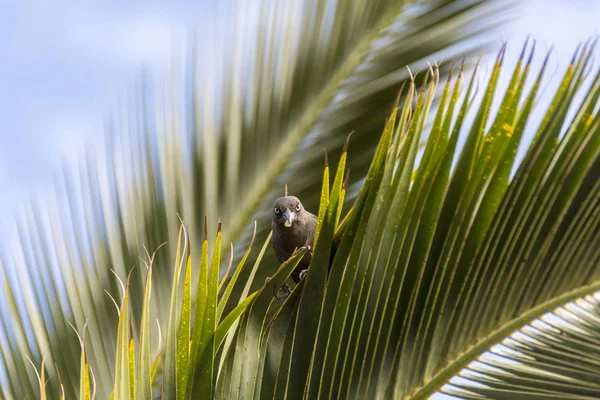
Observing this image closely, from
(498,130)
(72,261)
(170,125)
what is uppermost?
(498,130)

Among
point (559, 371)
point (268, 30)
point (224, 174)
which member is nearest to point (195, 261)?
point (224, 174)

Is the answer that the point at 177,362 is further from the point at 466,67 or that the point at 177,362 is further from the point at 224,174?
the point at 466,67

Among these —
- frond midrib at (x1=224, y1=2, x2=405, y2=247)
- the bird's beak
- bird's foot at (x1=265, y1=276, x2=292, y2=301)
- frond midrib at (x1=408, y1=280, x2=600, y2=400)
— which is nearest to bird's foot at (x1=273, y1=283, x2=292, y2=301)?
bird's foot at (x1=265, y1=276, x2=292, y2=301)

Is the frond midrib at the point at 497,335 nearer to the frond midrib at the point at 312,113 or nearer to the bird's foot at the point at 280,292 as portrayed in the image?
the bird's foot at the point at 280,292

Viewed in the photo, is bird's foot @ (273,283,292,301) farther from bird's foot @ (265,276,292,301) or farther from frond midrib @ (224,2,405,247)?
frond midrib @ (224,2,405,247)

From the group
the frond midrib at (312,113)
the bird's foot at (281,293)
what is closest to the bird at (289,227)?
the frond midrib at (312,113)

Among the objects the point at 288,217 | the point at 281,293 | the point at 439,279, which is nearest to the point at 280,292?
the point at 281,293
